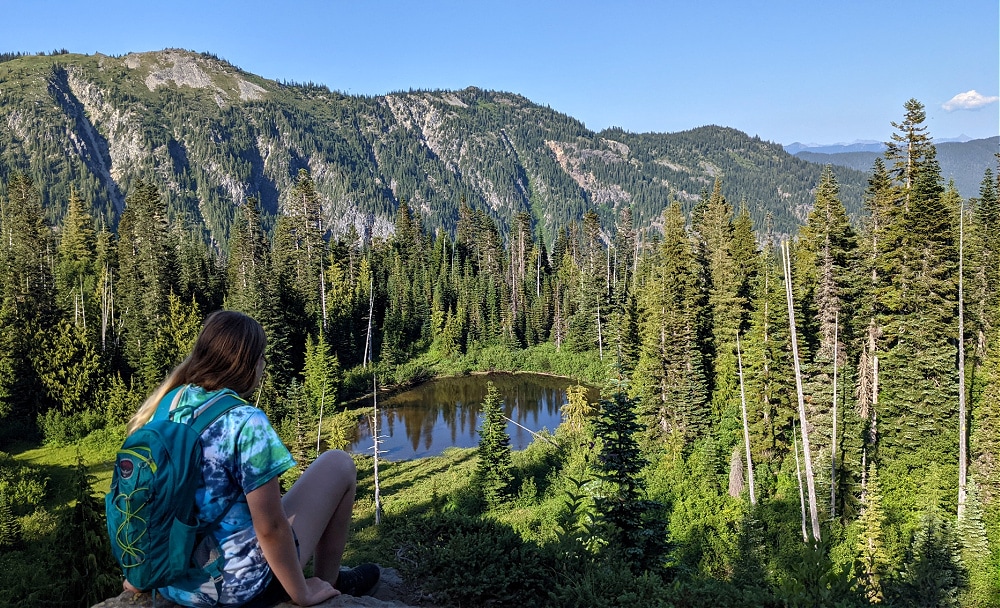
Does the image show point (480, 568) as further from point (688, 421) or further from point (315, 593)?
point (688, 421)

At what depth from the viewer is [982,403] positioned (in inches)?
915

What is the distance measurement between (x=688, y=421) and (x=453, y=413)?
22.2 m

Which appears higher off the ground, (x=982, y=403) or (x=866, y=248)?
(x=866, y=248)

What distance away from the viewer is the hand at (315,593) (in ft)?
11.6

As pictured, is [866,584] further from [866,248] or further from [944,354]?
[866,248]

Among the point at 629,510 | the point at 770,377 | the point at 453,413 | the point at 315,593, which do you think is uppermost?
the point at 315,593

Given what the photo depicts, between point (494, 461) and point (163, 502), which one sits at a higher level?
point (163, 502)

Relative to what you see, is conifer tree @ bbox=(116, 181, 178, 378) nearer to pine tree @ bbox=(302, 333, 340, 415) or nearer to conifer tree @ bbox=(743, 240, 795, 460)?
pine tree @ bbox=(302, 333, 340, 415)

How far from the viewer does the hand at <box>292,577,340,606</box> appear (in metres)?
3.54

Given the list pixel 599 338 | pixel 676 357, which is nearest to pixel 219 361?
pixel 676 357

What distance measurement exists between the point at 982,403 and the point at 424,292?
59123 millimetres

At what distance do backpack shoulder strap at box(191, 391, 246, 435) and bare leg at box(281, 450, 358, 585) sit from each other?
99 centimetres

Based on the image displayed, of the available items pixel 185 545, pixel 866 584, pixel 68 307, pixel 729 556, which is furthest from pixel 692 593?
pixel 68 307

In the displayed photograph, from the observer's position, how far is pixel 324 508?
4.05 m
